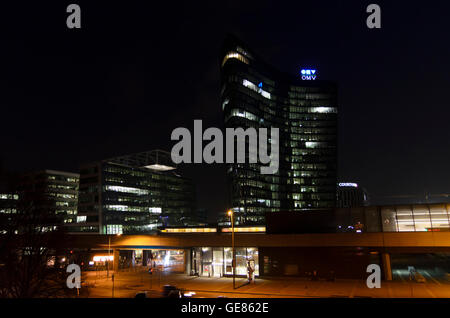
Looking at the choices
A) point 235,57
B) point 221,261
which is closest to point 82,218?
point 235,57

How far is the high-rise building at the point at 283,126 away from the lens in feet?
455

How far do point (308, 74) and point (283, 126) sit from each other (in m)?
31.8

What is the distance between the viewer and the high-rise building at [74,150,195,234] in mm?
117250

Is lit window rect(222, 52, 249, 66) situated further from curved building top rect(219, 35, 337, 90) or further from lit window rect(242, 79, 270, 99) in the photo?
lit window rect(242, 79, 270, 99)

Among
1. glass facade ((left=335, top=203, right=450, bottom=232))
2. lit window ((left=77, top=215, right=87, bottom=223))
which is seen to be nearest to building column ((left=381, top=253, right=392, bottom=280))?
glass facade ((left=335, top=203, right=450, bottom=232))

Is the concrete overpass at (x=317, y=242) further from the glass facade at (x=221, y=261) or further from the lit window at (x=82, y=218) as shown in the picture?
the lit window at (x=82, y=218)

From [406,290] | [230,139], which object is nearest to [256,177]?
[230,139]

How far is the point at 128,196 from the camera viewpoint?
12862cm

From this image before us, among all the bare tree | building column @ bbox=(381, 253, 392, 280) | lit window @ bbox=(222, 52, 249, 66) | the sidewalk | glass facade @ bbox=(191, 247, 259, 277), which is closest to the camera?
the bare tree

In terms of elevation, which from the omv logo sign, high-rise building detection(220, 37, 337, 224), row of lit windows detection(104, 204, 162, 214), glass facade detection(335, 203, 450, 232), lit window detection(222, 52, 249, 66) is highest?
the omv logo sign

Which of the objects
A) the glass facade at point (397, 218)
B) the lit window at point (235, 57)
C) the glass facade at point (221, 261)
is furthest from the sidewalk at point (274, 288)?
the lit window at point (235, 57)

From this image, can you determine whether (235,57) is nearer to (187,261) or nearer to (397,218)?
(187,261)
